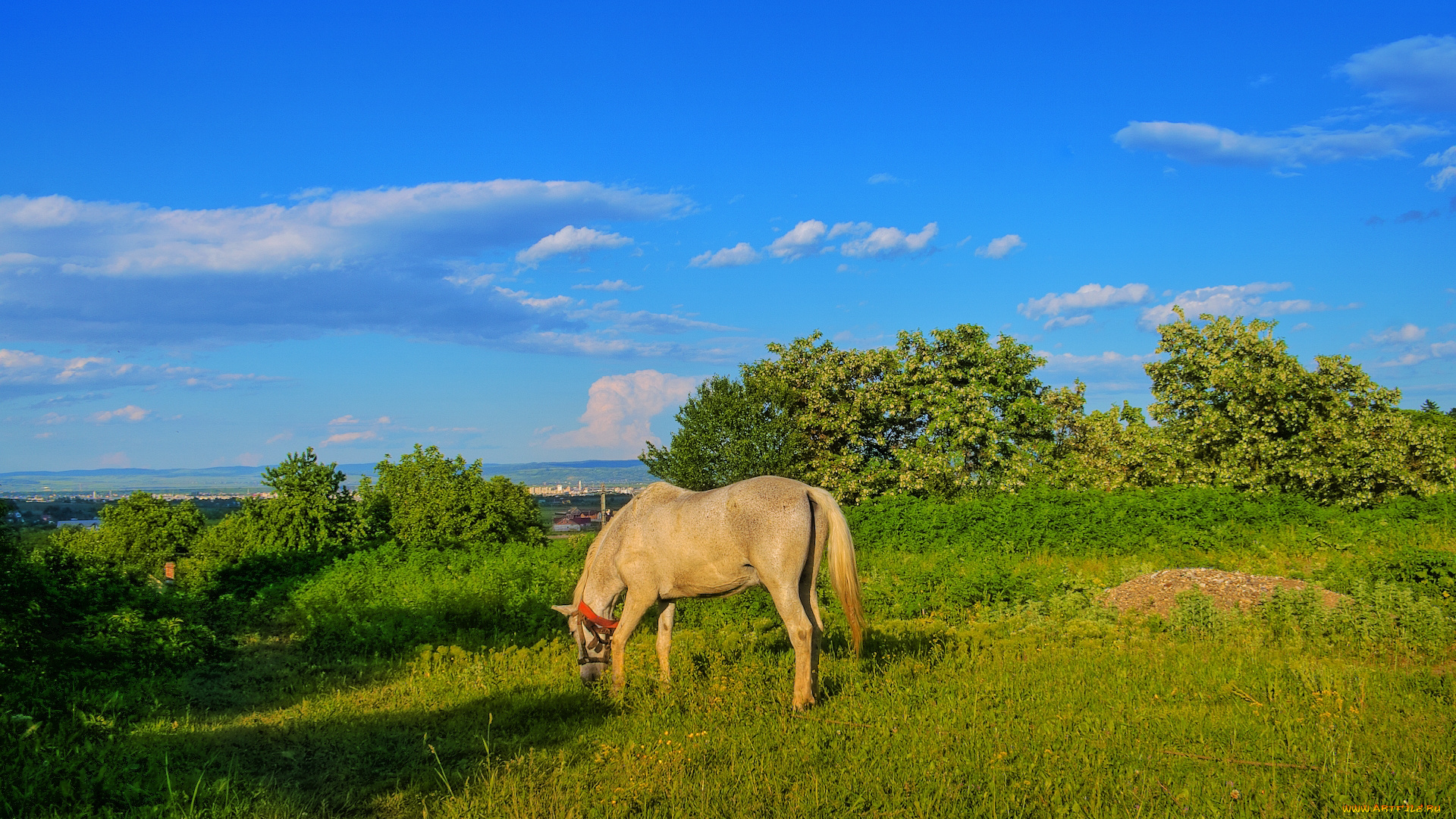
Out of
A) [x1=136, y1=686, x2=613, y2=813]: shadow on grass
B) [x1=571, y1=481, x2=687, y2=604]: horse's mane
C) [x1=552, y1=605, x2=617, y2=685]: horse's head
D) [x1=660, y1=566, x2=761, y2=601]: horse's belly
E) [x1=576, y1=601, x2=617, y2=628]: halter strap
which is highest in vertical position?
[x1=571, y1=481, x2=687, y2=604]: horse's mane

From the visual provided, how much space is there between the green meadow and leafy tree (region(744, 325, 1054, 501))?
16597 millimetres

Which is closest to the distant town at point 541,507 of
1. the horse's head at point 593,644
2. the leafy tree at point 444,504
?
the leafy tree at point 444,504

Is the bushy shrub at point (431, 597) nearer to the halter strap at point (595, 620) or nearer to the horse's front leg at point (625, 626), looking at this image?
the halter strap at point (595, 620)

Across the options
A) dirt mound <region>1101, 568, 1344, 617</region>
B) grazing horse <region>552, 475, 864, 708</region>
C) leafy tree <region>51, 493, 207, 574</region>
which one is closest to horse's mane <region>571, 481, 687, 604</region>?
grazing horse <region>552, 475, 864, 708</region>

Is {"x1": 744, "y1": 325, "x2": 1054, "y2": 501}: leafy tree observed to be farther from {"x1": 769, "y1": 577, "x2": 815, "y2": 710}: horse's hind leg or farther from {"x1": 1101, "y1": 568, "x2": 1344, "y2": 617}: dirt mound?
{"x1": 769, "y1": 577, "x2": 815, "y2": 710}: horse's hind leg

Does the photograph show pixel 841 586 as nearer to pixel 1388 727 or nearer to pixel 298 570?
pixel 1388 727

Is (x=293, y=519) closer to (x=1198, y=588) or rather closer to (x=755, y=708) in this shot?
(x=755, y=708)

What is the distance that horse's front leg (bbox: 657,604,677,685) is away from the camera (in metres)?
8.19

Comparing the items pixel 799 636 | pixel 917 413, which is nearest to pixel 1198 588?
pixel 799 636

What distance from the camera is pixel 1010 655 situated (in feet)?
30.5

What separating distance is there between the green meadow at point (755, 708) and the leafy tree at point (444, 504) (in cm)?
603

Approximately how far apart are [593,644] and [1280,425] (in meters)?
26.0

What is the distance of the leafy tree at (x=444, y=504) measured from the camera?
20828mm

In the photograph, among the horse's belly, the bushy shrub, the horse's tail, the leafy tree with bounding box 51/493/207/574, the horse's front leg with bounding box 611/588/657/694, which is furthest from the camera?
the leafy tree with bounding box 51/493/207/574
